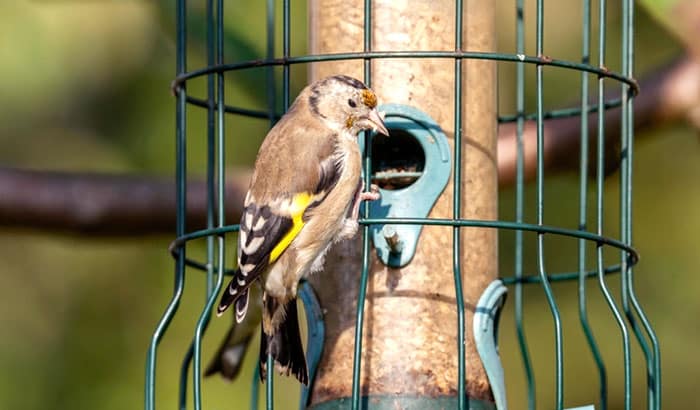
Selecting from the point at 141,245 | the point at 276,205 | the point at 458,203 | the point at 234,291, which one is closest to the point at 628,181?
the point at 458,203

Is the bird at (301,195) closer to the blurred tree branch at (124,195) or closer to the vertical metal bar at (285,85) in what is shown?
the vertical metal bar at (285,85)

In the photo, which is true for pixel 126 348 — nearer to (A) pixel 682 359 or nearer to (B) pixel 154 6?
(B) pixel 154 6

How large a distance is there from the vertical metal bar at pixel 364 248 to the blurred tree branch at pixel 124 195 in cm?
→ 176

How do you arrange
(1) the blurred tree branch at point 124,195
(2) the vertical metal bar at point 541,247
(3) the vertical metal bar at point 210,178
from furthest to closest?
(1) the blurred tree branch at point 124,195
(3) the vertical metal bar at point 210,178
(2) the vertical metal bar at point 541,247

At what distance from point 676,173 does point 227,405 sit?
11.6 feet

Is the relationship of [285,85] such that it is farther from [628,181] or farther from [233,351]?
[233,351]

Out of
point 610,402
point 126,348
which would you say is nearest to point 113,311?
point 126,348

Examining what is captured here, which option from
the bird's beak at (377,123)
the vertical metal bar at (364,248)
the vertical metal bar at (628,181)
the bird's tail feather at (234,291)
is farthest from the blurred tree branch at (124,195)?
the bird's tail feather at (234,291)

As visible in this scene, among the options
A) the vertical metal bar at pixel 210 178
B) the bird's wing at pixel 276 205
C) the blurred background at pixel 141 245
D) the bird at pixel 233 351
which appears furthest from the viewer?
the blurred background at pixel 141 245

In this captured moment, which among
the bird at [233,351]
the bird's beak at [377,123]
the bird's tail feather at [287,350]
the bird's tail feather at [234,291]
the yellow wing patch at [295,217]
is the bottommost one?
the bird at [233,351]

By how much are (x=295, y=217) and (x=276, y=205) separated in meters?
0.10

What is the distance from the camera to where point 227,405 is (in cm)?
988

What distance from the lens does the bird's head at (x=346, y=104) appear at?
22.1 feet

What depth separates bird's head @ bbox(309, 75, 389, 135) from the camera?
6.73 metres
